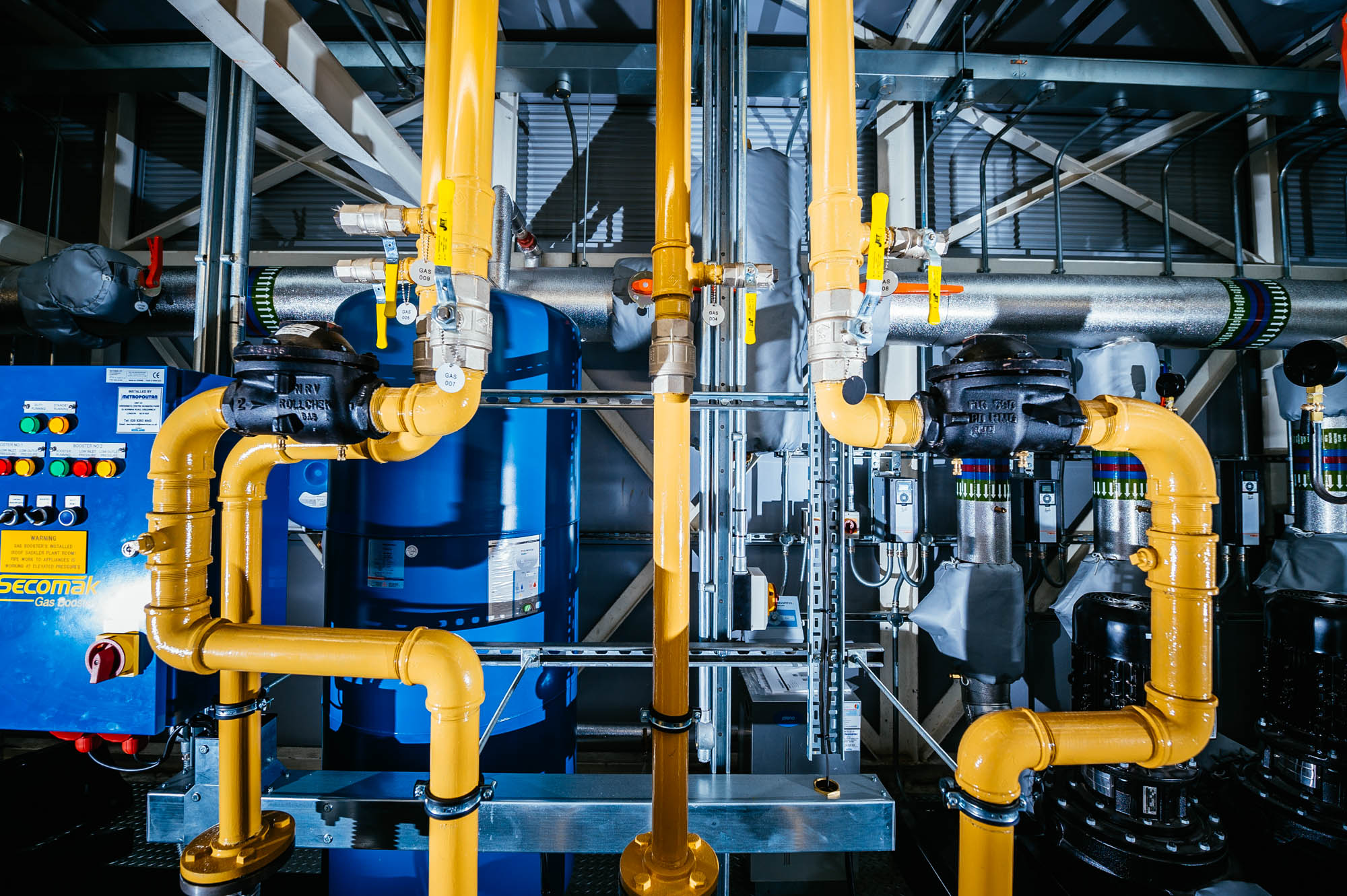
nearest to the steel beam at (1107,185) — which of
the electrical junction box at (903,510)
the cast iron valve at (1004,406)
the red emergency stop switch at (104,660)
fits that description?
the electrical junction box at (903,510)

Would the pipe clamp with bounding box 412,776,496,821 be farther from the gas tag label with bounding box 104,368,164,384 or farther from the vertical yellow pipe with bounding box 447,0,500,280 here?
the gas tag label with bounding box 104,368,164,384

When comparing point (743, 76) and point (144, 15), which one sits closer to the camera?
point (743, 76)

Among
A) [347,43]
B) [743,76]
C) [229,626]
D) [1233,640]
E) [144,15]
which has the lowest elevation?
[1233,640]

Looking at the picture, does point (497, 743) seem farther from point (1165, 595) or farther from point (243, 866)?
point (1165, 595)

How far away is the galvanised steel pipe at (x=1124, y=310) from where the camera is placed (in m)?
2.11

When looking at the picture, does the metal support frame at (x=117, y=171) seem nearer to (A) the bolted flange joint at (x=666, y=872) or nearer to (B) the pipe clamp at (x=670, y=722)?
(B) the pipe clamp at (x=670, y=722)

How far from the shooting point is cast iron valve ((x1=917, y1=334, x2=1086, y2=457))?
977 millimetres

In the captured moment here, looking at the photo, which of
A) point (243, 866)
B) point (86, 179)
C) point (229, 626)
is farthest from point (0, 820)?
point (86, 179)

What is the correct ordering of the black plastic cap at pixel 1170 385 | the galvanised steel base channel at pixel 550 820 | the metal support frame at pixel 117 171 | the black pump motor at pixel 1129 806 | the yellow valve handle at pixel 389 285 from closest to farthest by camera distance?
the yellow valve handle at pixel 389 285
the galvanised steel base channel at pixel 550 820
the black pump motor at pixel 1129 806
the black plastic cap at pixel 1170 385
the metal support frame at pixel 117 171

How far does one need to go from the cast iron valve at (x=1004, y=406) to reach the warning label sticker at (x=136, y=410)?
74.7 inches

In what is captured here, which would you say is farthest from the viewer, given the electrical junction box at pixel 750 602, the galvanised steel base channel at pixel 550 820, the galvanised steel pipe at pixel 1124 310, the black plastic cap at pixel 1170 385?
the galvanised steel pipe at pixel 1124 310

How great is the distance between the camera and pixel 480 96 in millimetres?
1021

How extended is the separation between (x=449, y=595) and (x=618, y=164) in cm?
248

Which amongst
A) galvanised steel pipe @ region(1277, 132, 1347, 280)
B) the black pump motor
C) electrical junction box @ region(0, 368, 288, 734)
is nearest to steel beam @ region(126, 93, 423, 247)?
electrical junction box @ region(0, 368, 288, 734)
